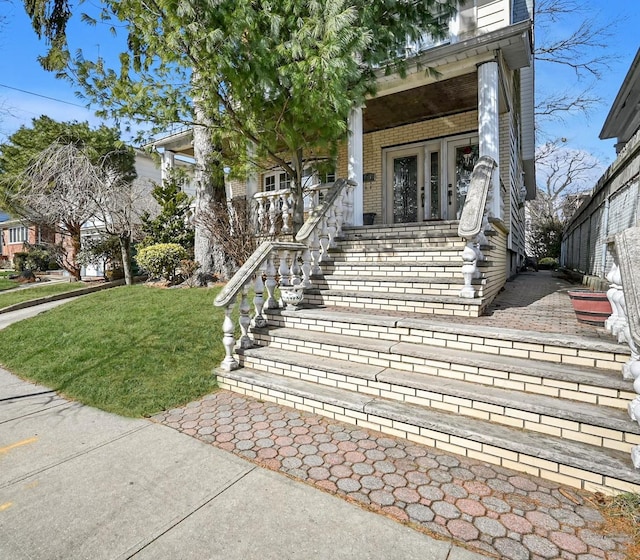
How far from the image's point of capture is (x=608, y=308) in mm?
3680

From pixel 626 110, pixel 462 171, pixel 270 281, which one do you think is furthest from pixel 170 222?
pixel 626 110

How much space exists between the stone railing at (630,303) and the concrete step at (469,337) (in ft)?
0.79

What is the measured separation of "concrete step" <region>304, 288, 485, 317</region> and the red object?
3.11ft

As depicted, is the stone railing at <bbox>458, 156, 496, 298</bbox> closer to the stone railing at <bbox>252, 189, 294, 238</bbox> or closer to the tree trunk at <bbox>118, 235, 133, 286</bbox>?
the stone railing at <bbox>252, 189, 294, 238</bbox>

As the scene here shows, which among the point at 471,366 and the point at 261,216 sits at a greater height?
the point at 261,216

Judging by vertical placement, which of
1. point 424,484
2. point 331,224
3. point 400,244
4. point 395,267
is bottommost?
point 424,484

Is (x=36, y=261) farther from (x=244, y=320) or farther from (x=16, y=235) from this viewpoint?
(x=244, y=320)

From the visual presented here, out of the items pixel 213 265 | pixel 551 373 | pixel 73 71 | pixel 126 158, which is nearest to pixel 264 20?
pixel 73 71

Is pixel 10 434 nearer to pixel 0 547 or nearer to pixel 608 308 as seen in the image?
pixel 0 547

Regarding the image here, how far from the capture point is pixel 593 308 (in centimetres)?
377

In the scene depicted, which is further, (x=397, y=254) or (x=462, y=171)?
(x=462, y=171)

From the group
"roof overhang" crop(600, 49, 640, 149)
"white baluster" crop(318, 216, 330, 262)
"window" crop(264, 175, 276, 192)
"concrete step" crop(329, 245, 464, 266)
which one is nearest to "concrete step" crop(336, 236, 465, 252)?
"concrete step" crop(329, 245, 464, 266)

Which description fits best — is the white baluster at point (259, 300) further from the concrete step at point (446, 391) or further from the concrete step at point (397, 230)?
the concrete step at point (397, 230)

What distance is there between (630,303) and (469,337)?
1451mm
